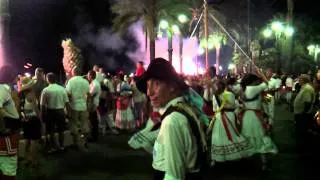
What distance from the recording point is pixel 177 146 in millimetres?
3730

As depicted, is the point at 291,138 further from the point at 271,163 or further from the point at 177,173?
the point at 177,173

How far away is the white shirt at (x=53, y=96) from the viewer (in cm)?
1198

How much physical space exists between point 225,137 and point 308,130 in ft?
Answer: 19.5

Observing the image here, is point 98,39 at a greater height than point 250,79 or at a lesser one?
greater

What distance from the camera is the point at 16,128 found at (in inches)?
301

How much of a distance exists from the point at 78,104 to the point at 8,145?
5637 mm

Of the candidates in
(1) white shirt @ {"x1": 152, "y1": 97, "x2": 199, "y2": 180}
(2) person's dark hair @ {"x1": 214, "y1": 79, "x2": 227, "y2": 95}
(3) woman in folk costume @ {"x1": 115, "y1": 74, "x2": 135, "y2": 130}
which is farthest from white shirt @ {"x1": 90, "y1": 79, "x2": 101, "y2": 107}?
(1) white shirt @ {"x1": 152, "y1": 97, "x2": 199, "y2": 180}

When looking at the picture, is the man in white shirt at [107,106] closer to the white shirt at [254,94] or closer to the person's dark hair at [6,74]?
the white shirt at [254,94]

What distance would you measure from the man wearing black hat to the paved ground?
595 centimetres

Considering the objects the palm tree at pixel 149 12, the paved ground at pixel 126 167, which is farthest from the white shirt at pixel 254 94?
the palm tree at pixel 149 12

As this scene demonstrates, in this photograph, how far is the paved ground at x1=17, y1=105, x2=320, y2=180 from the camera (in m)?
10.1

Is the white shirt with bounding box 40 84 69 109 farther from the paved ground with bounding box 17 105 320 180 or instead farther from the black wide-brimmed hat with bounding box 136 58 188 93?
the black wide-brimmed hat with bounding box 136 58 188 93

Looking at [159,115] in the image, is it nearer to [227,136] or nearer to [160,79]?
[160,79]

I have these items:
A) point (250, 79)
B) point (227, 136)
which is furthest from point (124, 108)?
point (250, 79)
